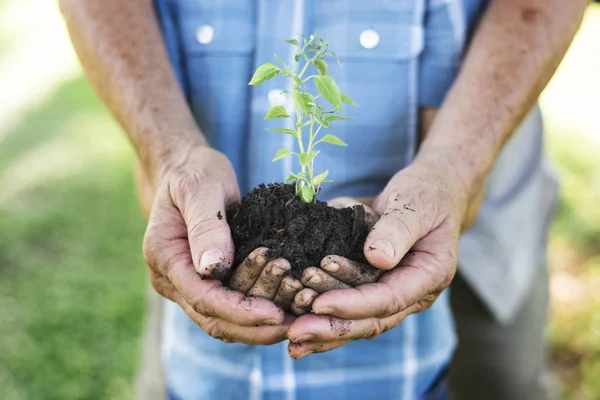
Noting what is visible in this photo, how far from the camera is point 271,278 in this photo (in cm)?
170

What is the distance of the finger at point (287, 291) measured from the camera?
5.54 ft

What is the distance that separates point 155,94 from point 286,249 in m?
0.85

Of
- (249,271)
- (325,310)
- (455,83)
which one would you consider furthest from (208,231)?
(455,83)

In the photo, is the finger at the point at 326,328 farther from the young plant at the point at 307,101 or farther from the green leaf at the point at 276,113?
the green leaf at the point at 276,113

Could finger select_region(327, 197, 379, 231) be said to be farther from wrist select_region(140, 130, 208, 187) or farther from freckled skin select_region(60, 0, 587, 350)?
wrist select_region(140, 130, 208, 187)

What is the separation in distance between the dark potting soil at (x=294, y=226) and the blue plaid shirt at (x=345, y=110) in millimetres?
434

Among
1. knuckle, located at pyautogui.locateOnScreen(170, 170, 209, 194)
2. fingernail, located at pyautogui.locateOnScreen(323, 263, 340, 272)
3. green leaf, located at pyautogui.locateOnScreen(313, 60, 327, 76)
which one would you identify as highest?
green leaf, located at pyautogui.locateOnScreen(313, 60, 327, 76)

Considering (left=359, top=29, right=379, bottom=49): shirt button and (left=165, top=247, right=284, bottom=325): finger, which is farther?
(left=359, top=29, right=379, bottom=49): shirt button

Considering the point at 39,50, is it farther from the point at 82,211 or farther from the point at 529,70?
the point at 529,70

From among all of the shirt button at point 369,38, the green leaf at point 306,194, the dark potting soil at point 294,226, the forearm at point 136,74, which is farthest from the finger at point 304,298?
the shirt button at point 369,38

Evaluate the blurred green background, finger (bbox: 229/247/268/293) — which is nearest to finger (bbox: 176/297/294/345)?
finger (bbox: 229/247/268/293)

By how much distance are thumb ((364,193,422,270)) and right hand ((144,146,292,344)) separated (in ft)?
1.00

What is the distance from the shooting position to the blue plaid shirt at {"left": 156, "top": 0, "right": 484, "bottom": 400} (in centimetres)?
227

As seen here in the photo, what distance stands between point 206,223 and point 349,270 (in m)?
0.42
